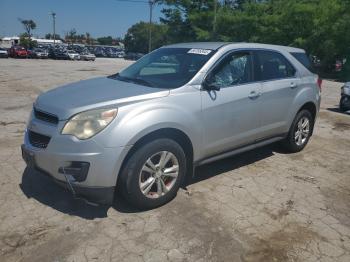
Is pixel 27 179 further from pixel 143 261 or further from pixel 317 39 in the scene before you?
pixel 317 39

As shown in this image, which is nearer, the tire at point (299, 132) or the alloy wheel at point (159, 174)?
the alloy wheel at point (159, 174)

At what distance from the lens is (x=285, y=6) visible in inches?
1358

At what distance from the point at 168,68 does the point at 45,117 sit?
1696 mm

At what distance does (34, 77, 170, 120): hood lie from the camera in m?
3.40

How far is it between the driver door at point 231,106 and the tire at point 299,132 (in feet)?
3.62

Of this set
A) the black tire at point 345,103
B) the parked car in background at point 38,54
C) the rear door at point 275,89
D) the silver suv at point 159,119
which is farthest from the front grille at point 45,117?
the parked car in background at point 38,54

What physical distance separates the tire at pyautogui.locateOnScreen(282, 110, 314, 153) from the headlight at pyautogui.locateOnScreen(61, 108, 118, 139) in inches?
130

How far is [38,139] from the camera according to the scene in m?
3.56

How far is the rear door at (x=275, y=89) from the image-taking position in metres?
4.85

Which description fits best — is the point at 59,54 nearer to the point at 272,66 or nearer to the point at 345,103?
the point at 345,103

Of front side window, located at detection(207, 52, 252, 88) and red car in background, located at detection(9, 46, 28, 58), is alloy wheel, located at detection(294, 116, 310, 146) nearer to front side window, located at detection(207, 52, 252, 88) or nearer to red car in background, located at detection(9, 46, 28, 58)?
front side window, located at detection(207, 52, 252, 88)

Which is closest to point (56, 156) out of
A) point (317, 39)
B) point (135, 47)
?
point (317, 39)

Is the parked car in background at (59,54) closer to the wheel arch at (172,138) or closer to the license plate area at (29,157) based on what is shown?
the license plate area at (29,157)

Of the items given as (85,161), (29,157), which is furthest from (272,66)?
(29,157)
